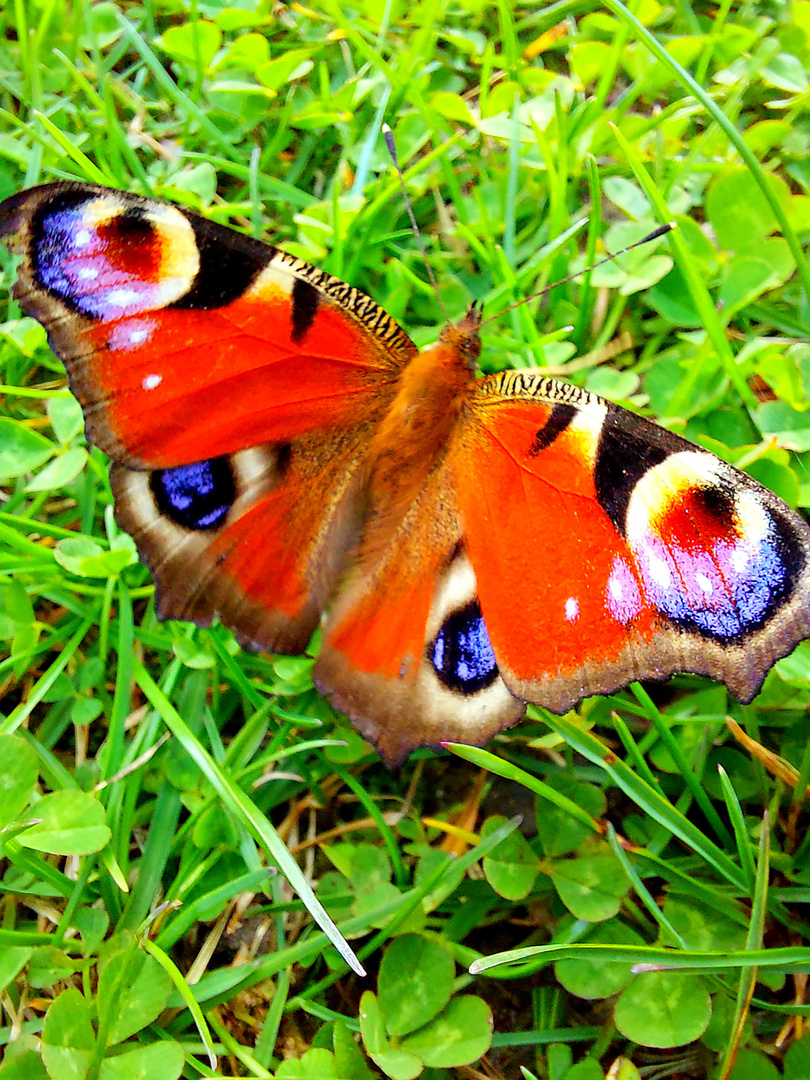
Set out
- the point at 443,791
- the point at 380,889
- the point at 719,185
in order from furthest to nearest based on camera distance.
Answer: the point at 719,185
the point at 443,791
the point at 380,889

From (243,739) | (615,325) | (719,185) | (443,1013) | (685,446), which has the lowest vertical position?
(443,1013)

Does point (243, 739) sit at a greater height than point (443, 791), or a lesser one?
greater

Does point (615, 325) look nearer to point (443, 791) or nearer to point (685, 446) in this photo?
point (685, 446)

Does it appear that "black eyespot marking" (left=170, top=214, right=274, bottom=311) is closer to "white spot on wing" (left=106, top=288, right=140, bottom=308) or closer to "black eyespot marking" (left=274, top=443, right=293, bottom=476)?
"white spot on wing" (left=106, top=288, right=140, bottom=308)

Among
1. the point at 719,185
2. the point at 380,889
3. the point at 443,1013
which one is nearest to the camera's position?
the point at 443,1013

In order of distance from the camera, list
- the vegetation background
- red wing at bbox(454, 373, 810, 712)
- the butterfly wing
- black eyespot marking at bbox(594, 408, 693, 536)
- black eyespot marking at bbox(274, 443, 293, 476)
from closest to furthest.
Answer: red wing at bbox(454, 373, 810, 712) → black eyespot marking at bbox(594, 408, 693, 536) → the butterfly wing → the vegetation background → black eyespot marking at bbox(274, 443, 293, 476)

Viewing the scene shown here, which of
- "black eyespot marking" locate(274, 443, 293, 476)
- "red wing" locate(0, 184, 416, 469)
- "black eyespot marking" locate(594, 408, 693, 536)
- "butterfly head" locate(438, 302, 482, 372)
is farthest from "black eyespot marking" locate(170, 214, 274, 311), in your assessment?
"black eyespot marking" locate(594, 408, 693, 536)

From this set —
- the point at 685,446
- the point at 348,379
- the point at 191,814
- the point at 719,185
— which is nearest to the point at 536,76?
the point at 719,185

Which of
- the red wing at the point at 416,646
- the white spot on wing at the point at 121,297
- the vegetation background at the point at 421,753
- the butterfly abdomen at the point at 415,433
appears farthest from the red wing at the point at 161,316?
the vegetation background at the point at 421,753
